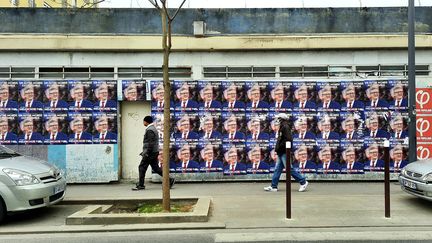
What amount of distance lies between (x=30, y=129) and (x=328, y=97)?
24.9ft

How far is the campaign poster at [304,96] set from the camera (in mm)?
11625

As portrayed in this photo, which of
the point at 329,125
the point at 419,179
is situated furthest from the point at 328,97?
the point at 419,179

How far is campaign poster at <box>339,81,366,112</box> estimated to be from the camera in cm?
1161

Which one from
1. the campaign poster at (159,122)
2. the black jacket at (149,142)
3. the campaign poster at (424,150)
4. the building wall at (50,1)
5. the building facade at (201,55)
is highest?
the building wall at (50,1)

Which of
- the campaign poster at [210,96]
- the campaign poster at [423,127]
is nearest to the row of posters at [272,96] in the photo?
the campaign poster at [210,96]

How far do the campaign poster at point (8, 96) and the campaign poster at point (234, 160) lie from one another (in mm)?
5386

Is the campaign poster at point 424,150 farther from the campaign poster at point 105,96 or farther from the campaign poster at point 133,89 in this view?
the campaign poster at point 105,96

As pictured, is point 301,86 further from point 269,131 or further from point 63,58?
point 63,58

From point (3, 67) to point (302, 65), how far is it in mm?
7872

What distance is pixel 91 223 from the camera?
7.59 m

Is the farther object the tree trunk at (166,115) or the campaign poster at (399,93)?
the campaign poster at (399,93)

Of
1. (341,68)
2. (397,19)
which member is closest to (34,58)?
(341,68)

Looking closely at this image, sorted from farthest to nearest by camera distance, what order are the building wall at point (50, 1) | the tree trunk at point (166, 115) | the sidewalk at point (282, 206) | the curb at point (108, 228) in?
the building wall at point (50, 1) → the tree trunk at point (166, 115) → the sidewalk at point (282, 206) → the curb at point (108, 228)

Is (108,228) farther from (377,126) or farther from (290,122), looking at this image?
(377,126)
